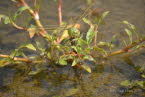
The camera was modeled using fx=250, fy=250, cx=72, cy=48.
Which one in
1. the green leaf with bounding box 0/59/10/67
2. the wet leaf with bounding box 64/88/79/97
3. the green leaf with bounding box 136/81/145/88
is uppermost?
the green leaf with bounding box 0/59/10/67

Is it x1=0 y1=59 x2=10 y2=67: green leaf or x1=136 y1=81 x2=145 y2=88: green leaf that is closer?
x1=136 y1=81 x2=145 y2=88: green leaf

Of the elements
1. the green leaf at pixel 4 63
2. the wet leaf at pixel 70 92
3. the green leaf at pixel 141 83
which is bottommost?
the wet leaf at pixel 70 92

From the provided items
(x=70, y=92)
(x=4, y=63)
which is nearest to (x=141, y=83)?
(x=70, y=92)

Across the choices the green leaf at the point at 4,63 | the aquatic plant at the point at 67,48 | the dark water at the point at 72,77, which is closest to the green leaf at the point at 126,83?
the dark water at the point at 72,77

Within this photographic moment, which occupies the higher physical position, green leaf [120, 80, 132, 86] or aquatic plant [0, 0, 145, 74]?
aquatic plant [0, 0, 145, 74]

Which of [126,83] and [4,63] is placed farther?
[4,63]

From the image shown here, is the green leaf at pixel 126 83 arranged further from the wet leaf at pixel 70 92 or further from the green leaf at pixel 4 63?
the green leaf at pixel 4 63

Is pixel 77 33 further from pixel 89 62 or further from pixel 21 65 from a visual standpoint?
pixel 21 65

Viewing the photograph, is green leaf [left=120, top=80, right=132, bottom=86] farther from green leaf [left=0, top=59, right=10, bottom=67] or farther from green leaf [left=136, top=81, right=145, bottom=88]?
green leaf [left=0, top=59, right=10, bottom=67]

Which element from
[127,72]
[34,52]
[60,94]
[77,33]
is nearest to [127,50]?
[127,72]

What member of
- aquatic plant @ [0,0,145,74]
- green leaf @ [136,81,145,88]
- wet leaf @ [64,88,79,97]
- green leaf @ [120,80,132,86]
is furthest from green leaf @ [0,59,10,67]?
green leaf @ [136,81,145,88]

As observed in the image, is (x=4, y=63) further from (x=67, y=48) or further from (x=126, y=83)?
(x=126, y=83)
